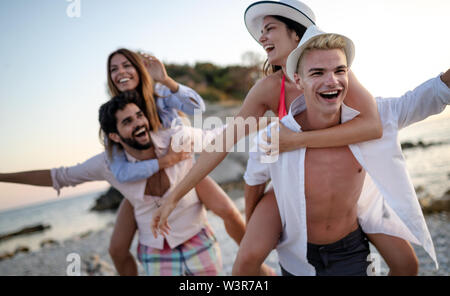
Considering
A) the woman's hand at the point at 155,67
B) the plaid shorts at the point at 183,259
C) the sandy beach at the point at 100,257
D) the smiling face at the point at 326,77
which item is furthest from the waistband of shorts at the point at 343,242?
the woman's hand at the point at 155,67

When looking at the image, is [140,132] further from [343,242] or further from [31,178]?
[343,242]

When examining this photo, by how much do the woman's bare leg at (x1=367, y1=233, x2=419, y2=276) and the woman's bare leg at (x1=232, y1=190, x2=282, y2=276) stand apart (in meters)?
0.87

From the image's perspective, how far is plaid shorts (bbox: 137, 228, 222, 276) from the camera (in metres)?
3.51

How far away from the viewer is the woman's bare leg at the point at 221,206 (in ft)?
11.4

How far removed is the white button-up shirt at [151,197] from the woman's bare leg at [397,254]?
1867mm

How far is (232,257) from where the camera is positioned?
223 inches

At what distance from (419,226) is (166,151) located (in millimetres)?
2471

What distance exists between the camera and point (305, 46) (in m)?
2.33

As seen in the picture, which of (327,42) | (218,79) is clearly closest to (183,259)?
(327,42)

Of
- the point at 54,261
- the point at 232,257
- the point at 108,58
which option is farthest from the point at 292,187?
the point at 54,261

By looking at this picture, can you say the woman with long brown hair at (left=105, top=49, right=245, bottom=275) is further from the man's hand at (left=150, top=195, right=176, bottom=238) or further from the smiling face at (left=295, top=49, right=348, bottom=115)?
the smiling face at (left=295, top=49, right=348, bottom=115)

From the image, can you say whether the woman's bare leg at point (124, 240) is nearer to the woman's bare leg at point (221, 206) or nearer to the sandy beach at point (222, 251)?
the sandy beach at point (222, 251)

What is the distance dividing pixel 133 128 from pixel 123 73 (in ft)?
2.58
